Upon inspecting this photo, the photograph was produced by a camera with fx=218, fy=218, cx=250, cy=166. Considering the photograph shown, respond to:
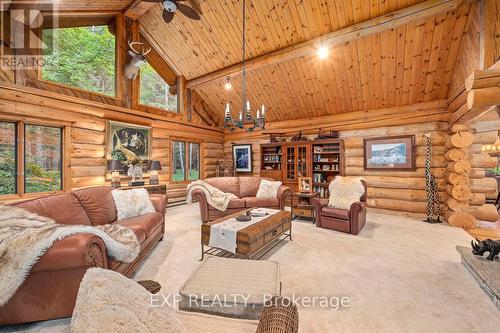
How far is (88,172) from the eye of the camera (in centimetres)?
511

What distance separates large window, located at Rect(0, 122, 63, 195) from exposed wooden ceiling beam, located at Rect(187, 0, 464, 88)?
448 cm

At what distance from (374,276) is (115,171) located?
5666 mm

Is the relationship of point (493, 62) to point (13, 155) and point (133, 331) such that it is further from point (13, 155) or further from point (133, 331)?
point (13, 155)

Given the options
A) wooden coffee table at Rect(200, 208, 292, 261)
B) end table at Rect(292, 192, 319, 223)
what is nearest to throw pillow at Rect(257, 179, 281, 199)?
end table at Rect(292, 192, 319, 223)

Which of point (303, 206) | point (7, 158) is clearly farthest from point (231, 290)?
point (7, 158)

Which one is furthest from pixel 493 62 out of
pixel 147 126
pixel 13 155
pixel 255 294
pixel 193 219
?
pixel 13 155

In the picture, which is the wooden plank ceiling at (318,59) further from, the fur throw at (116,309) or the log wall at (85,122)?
the fur throw at (116,309)

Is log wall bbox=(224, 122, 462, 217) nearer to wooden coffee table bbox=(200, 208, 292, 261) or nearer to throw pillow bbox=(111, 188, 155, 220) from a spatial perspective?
wooden coffee table bbox=(200, 208, 292, 261)

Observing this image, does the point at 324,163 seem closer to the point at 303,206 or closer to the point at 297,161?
the point at 297,161

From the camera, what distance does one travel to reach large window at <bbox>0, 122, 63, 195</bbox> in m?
4.05

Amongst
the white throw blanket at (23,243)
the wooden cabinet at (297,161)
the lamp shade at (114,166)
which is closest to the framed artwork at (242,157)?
the wooden cabinet at (297,161)

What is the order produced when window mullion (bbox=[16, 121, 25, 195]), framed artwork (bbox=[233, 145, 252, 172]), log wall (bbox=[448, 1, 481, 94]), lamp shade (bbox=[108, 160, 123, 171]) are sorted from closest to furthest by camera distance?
log wall (bbox=[448, 1, 481, 94]), window mullion (bbox=[16, 121, 25, 195]), lamp shade (bbox=[108, 160, 123, 171]), framed artwork (bbox=[233, 145, 252, 172])

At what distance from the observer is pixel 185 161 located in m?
7.59

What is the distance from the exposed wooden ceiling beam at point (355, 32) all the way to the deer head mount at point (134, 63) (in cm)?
216
